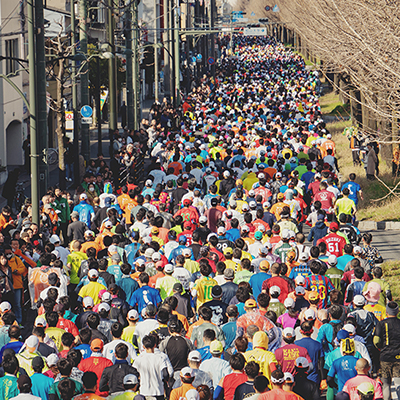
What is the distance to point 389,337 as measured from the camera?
936 cm

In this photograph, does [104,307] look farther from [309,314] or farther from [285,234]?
[285,234]

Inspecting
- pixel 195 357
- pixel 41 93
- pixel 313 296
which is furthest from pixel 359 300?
pixel 41 93

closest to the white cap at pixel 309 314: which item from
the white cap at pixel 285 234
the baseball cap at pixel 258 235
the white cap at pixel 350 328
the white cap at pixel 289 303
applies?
the white cap at pixel 289 303

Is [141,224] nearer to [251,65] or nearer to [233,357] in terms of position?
[233,357]

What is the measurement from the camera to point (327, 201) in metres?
16.2

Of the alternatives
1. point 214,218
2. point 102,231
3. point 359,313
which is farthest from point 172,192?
point 359,313

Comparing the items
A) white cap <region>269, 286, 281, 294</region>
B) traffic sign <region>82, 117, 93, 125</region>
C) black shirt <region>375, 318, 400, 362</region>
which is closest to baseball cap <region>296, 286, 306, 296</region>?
white cap <region>269, 286, 281, 294</region>

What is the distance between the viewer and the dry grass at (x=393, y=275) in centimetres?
1451

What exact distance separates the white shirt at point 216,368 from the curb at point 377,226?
12381mm

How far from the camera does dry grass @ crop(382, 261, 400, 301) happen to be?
47.6 feet

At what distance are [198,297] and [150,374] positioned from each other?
8.24 ft

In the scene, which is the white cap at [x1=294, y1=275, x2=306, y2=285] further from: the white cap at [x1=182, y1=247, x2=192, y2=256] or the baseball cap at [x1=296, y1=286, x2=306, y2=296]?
the white cap at [x1=182, y1=247, x2=192, y2=256]

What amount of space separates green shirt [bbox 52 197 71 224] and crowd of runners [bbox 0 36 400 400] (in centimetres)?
3

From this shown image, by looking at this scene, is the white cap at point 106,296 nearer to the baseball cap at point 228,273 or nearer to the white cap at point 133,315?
the white cap at point 133,315
